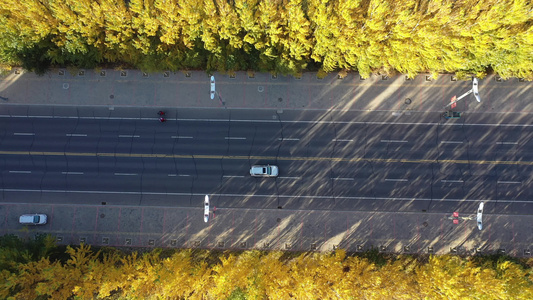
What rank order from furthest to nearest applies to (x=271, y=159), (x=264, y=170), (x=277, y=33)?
(x=271, y=159) < (x=264, y=170) < (x=277, y=33)

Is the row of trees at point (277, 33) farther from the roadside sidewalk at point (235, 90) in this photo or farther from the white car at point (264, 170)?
the white car at point (264, 170)

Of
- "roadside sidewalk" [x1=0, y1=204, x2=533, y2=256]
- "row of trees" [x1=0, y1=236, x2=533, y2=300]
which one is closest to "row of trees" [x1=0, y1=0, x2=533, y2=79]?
"roadside sidewalk" [x1=0, y1=204, x2=533, y2=256]

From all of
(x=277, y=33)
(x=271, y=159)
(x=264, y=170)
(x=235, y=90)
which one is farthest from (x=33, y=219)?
(x=277, y=33)

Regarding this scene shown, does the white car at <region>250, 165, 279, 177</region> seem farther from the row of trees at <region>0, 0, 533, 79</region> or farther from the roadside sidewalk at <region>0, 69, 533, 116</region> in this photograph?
the row of trees at <region>0, 0, 533, 79</region>

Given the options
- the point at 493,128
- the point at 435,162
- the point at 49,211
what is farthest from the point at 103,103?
the point at 493,128

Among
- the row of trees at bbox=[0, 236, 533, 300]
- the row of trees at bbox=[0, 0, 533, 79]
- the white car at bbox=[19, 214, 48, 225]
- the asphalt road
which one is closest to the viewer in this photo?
the row of trees at bbox=[0, 236, 533, 300]

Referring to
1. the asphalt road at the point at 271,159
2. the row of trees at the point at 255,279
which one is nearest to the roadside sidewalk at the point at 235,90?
the asphalt road at the point at 271,159

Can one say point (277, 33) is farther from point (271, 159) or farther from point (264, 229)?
point (264, 229)
